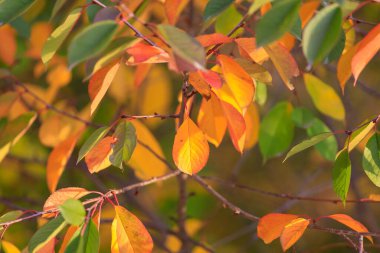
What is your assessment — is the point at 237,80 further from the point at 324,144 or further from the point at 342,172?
the point at 324,144

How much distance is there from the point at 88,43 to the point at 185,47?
118 millimetres

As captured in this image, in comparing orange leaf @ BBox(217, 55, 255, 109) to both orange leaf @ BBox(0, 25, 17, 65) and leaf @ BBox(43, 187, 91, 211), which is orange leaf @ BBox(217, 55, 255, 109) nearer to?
leaf @ BBox(43, 187, 91, 211)

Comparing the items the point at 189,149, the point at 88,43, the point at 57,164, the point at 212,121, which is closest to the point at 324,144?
the point at 212,121

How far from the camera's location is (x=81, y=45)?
2.45 feet

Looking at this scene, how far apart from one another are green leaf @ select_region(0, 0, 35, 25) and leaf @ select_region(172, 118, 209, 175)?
318 mm

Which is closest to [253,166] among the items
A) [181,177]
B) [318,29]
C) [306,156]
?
[306,156]

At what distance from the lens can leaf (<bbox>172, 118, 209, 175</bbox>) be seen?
1.04 meters

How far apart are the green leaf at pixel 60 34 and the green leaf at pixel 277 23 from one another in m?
0.32

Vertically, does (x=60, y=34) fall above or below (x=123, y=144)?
A: above

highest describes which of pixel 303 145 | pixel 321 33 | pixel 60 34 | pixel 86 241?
pixel 321 33

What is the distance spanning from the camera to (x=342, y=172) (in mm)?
1039

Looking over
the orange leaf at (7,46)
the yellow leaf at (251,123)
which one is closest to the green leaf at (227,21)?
the yellow leaf at (251,123)

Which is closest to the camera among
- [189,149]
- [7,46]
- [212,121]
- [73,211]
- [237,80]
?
[73,211]

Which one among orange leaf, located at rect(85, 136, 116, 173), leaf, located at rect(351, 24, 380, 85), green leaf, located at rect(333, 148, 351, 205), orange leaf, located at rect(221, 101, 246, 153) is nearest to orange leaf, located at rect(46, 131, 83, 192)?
orange leaf, located at rect(85, 136, 116, 173)
